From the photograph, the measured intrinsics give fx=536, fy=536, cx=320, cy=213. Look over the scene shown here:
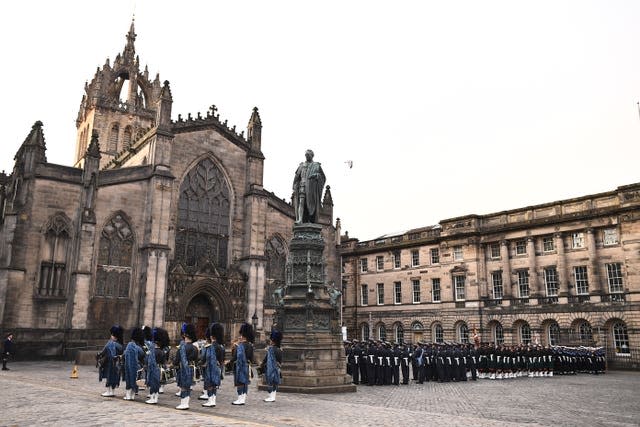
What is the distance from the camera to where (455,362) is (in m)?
23.2

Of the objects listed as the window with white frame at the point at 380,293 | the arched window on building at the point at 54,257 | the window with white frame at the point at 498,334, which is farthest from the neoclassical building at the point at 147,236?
the window with white frame at the point at 498,334

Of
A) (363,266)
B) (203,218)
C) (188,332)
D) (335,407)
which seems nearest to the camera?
(335,407)

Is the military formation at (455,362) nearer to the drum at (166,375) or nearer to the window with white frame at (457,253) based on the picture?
the drum at (166,375)

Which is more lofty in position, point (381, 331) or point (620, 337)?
point (381, 331)

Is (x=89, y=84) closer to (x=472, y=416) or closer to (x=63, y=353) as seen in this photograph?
→ (x=63, y=353)

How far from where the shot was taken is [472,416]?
1145cm

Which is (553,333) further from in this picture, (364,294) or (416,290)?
(364,294)

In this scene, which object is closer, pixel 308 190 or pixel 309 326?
pixel 309 326

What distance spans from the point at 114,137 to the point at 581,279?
4454 cm

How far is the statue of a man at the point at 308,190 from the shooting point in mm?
17703

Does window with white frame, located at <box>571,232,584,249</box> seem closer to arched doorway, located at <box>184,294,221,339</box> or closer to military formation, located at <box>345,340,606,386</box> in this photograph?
military formation, located at <box>345,340,606,386</box>

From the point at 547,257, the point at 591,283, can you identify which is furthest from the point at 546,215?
the point at 591,283

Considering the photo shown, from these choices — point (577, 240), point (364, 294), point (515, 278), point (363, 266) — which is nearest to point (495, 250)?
point (515, 278)

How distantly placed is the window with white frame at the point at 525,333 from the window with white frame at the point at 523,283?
225 cm
